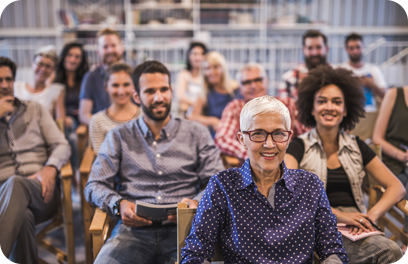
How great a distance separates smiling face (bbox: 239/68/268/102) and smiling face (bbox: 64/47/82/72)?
2039mm

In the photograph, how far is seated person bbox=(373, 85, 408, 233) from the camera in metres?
2.35

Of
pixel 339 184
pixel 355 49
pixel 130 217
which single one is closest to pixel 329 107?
pixel 339 184

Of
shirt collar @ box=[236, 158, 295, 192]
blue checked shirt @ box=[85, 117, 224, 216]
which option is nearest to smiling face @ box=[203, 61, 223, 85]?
blue checked shirt @ box=[85, 117, 224, 216]

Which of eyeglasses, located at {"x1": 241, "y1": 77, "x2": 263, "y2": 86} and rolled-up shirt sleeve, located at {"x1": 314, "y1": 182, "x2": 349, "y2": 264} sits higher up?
eyeglasses, located at {"x1": 241, "y1": 77, "x2": 263, "y2": 86}

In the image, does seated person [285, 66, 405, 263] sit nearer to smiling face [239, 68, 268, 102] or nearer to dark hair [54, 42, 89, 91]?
smiling face [239, 68, 268, 102]

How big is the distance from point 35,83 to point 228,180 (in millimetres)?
2633

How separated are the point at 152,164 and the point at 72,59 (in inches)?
94.1

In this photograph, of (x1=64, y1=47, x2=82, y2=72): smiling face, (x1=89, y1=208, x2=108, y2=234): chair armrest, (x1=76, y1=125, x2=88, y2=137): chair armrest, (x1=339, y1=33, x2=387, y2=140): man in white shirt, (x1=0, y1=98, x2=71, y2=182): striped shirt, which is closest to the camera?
(x1=89, y1=208, x2=108, y2=234): chair armrest

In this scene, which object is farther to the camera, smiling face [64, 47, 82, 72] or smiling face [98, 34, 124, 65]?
smiling face [64, 47, 82, 72]

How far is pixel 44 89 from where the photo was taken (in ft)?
10.8

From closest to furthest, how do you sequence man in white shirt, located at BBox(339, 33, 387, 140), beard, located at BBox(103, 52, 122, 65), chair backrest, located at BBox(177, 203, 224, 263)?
chair backrest, located at BBox(177, 203, 224, 263) < man in white shirt, located at BBox(339, 33, 387, 140) < beard, located at BBox(103, 52, 122, 65)

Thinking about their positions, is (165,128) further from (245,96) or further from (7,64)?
(7,64)

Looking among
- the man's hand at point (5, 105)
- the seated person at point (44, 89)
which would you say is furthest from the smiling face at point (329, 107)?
the seated person at point (44, 89)

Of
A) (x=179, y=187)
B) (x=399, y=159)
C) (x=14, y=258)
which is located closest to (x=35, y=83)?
(x=14, y=258)
